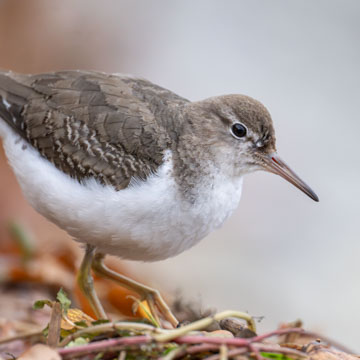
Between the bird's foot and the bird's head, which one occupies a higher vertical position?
the bird's head

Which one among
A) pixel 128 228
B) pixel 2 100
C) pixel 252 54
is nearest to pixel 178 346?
pixel 128 228

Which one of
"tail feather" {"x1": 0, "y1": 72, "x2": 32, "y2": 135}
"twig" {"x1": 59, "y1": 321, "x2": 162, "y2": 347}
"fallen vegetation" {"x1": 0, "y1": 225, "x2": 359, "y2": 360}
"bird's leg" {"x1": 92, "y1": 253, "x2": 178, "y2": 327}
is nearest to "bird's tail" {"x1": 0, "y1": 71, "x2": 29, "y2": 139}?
"tail feather" {"x1": 0, "y1": 72, "x2": 32, "y2": 135}

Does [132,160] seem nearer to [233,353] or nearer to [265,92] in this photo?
[233,353]

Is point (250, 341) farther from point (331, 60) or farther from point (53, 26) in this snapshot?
point (53, 26)

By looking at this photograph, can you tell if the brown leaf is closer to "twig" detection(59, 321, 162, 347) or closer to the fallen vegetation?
the fallen vegetation

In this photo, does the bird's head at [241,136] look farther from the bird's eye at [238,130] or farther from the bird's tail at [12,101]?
the bird's tail at [12,101]

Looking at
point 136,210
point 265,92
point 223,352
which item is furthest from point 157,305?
point 265,92
